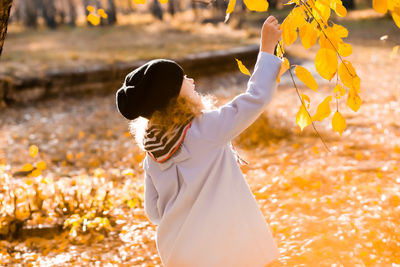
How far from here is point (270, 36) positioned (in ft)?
7.07

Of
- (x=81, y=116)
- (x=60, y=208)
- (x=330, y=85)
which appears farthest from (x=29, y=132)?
(x=330, y=85)

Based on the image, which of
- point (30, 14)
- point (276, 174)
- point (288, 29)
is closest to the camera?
point (288, 29)

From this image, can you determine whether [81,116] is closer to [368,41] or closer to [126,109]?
[126,109]

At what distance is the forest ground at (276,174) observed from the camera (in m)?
3.58

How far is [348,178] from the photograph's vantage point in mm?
4785

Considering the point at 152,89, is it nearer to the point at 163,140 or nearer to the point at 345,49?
the point at 163,140

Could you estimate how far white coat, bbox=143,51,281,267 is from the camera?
2145 mm

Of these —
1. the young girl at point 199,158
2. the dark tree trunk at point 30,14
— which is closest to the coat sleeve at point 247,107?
the young girl at point 199,158

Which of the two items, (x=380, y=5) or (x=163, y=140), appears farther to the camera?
(x=163, y=140)

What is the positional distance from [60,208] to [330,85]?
635 centimetres

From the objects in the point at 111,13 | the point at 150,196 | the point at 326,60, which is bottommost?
the point at 111,13

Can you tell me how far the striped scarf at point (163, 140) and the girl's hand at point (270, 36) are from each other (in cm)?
46

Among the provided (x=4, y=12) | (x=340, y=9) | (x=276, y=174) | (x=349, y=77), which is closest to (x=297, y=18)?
(x=340, y=9)

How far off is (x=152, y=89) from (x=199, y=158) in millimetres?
377
